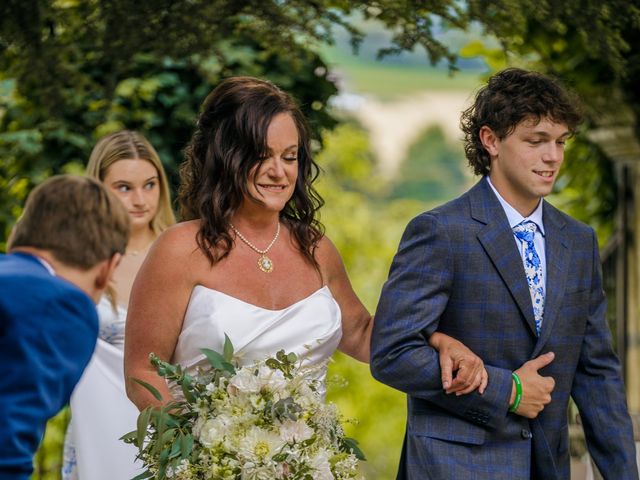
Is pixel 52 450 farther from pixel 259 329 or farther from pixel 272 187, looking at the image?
pixel 272 187

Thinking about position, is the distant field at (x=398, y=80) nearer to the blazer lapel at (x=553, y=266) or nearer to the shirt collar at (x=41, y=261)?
the blazer lapel at (x=553, y=266)

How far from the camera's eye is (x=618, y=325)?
680 cm

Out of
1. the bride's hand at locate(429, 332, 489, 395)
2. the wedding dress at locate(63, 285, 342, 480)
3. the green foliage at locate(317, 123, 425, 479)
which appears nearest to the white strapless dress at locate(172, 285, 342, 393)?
the wedding dress at locate(63, 285, 342, 480)

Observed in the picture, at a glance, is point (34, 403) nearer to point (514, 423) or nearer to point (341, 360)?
point (514, 423)

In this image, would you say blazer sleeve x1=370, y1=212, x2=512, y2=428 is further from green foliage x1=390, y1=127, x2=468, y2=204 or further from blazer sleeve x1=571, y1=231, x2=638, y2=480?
green foliage x1=390, y1=127, x2=468, y2=204

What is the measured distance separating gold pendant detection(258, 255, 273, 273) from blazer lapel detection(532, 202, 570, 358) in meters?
0.99

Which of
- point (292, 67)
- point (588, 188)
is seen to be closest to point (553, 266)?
point (292, 67)

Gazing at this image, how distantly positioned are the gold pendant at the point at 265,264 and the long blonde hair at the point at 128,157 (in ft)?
5.44

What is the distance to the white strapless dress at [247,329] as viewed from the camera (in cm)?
405

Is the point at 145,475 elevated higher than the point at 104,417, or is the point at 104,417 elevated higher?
the point at 145,475

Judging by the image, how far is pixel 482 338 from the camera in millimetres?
3781

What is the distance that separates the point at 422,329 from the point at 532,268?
450mm

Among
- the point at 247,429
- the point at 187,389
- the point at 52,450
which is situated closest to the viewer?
the point at 247,429

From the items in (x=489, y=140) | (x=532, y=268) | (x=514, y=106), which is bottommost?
(x=532, y=268)
